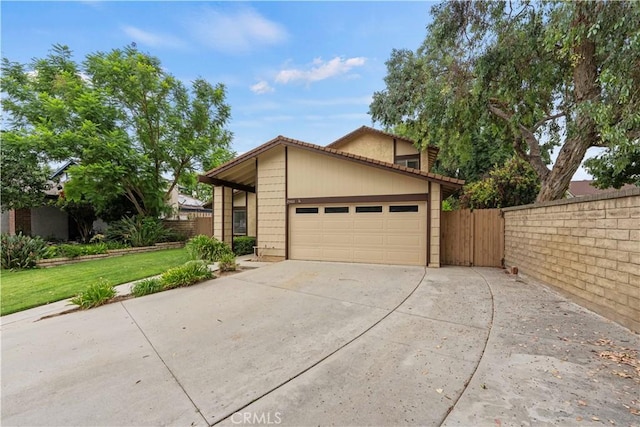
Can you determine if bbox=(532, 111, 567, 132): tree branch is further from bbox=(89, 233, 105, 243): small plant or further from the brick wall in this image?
bbox=(89, 233, 105, 243): small plant

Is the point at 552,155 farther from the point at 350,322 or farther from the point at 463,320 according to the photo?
the point at 350,322

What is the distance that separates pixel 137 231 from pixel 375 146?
507 inches

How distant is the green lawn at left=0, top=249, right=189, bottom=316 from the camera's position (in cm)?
597

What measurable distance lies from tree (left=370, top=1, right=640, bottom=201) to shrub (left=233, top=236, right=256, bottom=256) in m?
8.88

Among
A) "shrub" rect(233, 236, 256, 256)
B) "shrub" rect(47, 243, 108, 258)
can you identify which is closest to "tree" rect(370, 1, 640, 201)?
"shrub" rect(233, 236, 256, 256)

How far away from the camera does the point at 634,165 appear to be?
7.36 meters

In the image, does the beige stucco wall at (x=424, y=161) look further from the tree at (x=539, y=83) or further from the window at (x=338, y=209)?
the window at (x=338, y=209)

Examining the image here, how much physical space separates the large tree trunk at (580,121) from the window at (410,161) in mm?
5014

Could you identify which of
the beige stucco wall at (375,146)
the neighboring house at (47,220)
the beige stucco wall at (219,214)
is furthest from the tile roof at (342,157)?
the neighboring house at (47,220)

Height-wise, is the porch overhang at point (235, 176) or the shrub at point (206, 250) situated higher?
the porch overhang at point (235, 176)

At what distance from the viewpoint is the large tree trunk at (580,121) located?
5.87 metres

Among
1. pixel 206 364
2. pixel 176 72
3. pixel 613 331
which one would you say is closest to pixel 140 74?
pixel 176 72

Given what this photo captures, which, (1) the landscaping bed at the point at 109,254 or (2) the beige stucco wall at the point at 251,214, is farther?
(2) the beige stucco wall at the point at 251,214

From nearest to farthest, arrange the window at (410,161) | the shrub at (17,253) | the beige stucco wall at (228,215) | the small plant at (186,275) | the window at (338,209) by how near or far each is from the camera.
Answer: the small plant at (186,275) → the shrub at (17,253) → the window at (338,209) → the beige stucco wall at (228,215) → the window at (410,161)
